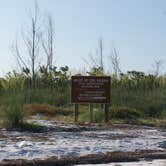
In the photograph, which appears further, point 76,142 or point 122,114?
point 122,114

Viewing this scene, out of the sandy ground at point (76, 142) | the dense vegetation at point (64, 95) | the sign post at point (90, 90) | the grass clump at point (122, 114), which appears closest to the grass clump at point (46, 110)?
the dense vegetation at point (64, 95)

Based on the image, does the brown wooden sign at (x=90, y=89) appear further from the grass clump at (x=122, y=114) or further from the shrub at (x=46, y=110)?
the shrub at (x=46, y=110)

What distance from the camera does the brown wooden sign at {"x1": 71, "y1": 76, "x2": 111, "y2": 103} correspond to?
696 inches

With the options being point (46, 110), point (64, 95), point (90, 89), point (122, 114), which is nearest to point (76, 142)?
point (90, 89)

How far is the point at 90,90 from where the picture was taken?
58.2ft

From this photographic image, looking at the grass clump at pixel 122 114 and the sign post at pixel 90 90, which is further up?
the sign post at pixel 90 90

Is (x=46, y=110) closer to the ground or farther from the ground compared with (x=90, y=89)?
closer to the ground

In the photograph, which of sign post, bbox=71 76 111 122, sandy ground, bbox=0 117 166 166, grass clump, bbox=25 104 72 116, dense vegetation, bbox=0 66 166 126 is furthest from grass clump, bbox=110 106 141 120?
sandy ground, bbox=0 117 166 166

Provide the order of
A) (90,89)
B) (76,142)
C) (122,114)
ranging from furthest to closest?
(122,114)
(90,89)
(76,142)

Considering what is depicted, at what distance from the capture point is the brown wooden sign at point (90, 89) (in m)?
17.7

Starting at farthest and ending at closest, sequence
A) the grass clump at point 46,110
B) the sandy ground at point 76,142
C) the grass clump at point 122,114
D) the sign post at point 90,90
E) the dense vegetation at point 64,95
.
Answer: the grass clump at point 46,110 < the grass clump at point 122,114 < the sign post at point 90,90 < the dense vegetation at point 64,95 < the sandy ground at point 76,142

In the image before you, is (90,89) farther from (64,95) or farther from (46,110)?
(64,95)

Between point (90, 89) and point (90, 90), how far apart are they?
1.6 inches

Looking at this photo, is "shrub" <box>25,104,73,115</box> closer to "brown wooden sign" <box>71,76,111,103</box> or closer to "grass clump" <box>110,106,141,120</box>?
"grass clump" <box>110,106,141,120</box>
